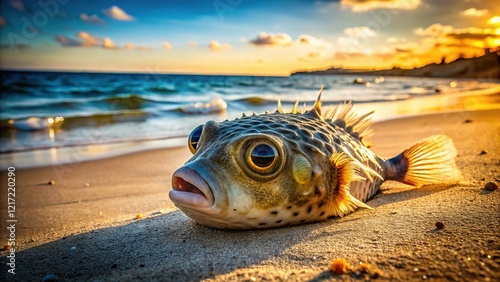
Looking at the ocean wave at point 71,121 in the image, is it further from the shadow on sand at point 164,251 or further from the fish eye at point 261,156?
the fish eye at point 261,156

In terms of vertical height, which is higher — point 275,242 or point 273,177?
point 273,177

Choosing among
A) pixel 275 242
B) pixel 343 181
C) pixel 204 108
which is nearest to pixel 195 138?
pixel 275 242

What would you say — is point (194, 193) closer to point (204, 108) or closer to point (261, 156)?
point (261, 156)

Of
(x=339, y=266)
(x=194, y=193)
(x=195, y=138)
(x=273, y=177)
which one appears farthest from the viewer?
(x=195, y=138)

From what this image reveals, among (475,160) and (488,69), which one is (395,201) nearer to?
(475,160)


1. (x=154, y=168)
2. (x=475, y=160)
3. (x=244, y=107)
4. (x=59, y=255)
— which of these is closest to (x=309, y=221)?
(x=59, y=255)

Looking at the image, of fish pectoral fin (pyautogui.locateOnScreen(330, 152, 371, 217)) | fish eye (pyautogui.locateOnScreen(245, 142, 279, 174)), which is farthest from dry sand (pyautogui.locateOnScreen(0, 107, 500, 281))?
fish eye (pyautogui.locateOnScreen(245, 142, 279, 174))

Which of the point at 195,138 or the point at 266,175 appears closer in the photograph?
the point at 266,175
